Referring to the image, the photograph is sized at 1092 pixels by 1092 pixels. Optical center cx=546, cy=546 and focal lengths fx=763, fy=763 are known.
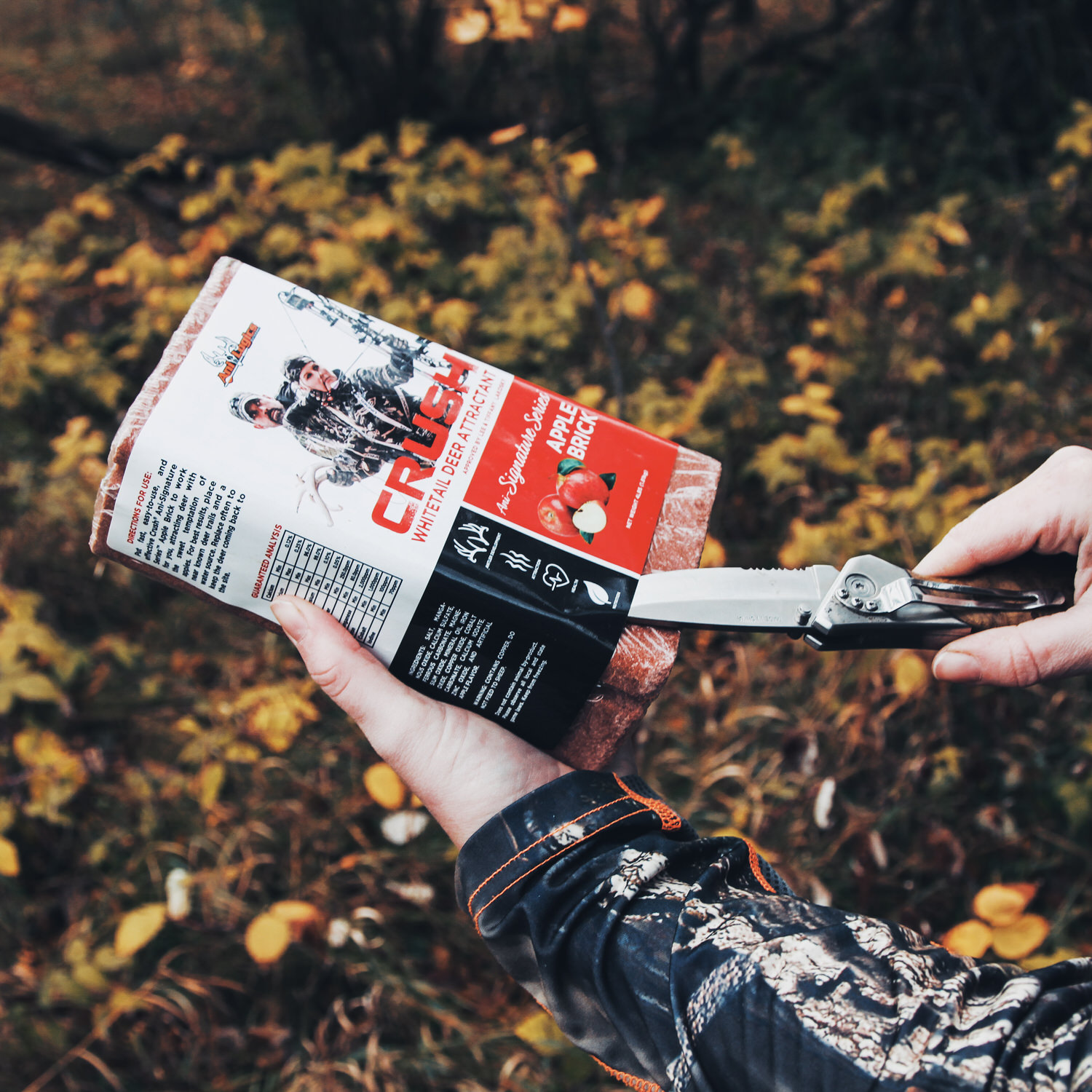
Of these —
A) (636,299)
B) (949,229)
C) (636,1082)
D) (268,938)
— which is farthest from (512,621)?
(949,229)

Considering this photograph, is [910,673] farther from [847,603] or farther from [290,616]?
[290,616]

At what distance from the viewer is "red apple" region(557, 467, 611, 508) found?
123cm

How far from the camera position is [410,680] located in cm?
124

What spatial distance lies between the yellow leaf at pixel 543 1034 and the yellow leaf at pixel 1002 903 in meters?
0.97

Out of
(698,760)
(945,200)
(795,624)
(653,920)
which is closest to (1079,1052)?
(653,920)

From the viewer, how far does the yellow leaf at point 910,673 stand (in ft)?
6.64

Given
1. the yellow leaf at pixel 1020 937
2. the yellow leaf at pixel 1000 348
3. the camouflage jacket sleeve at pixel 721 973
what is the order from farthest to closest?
the yellow leaf at pixel 1000 348, the yellow leaf at pixel 1020 937, the camouflage jacket sleeve at pixel 721 973

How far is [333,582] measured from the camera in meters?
1.17

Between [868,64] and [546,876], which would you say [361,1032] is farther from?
[868,64]

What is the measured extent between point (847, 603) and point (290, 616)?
0.87m

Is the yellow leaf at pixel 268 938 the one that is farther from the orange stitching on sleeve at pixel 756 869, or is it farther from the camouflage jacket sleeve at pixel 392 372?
the camouflage jacket sleeve at pixel 392 372

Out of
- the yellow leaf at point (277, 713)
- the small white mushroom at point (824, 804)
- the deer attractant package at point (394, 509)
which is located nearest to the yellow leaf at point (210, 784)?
the yellow leaf at point (277, 713)

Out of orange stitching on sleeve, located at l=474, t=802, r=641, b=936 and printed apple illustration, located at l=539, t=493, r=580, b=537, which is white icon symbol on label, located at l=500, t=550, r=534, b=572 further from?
orange stitching on sleeve, located at l=474, t=802, r=641, b=936

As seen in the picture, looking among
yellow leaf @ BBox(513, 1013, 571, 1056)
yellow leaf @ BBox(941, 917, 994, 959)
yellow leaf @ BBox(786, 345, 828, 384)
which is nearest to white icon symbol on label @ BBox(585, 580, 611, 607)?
yellow leaf @ BBox(513, 1013, 571, 1056)
